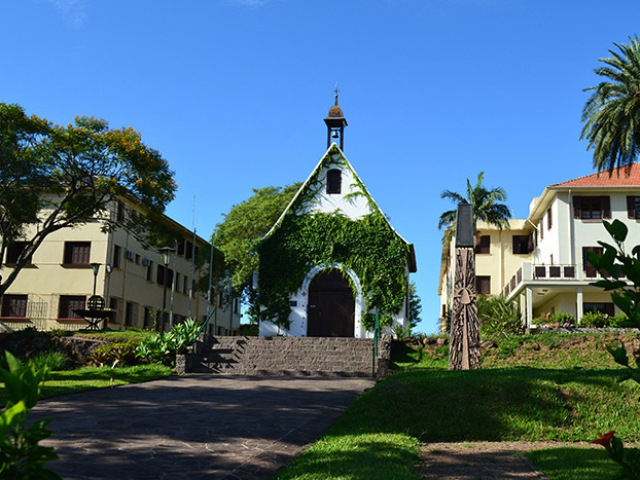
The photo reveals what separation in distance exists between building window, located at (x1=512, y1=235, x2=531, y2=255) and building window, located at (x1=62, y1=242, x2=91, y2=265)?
27721 mm

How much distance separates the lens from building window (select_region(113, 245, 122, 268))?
122 ft

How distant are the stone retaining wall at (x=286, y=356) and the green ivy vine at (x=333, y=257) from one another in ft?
13.8

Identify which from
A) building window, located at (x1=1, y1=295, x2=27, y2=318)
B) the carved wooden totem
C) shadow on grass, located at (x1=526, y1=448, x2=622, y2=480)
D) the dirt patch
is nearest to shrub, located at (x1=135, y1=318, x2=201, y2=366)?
the carved wooden totem

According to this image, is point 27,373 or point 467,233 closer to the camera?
point 27,373

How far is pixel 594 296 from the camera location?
36188 millimetres

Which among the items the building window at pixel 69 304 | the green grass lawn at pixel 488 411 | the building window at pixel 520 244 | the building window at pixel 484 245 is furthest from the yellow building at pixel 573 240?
the green grass lawn at pixel 488 411

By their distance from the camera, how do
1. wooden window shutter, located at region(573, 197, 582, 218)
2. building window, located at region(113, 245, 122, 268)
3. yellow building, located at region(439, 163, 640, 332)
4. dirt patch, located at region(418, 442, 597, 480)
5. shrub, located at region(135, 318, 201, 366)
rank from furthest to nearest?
building window, located at region(113, 245, 122, 268) < wooden window shutter, located at region(573, 197, 582, 218) < yellow building, located at region(439, 163, 640, 332) < shrub, located at region(135, 318, 201, 366) < dirt patch, located at region(418, 442, 597, 480)

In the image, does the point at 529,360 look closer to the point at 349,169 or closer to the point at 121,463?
the point at 349,169

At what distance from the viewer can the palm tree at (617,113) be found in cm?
2880

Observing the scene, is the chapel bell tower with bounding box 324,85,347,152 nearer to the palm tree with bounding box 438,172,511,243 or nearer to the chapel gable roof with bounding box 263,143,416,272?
the chapel gable roof with bounding box 263,143,416,272

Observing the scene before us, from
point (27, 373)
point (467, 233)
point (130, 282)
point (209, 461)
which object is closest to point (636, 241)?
point (467, 233)

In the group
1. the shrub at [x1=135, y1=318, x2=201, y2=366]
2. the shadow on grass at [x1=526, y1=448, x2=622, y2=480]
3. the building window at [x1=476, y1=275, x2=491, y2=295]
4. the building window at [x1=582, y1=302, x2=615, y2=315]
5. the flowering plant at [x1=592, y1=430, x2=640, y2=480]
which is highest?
the building window at [x1=476, y1=275, x2=491, y2=295]

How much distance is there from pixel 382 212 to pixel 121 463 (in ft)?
68.5

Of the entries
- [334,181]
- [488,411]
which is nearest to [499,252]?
[334,181]
